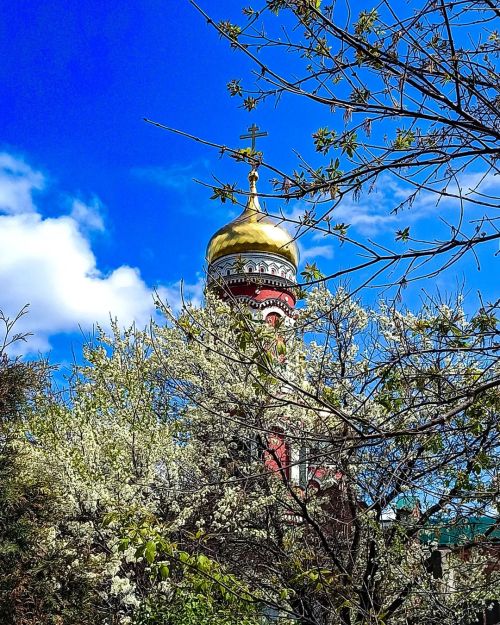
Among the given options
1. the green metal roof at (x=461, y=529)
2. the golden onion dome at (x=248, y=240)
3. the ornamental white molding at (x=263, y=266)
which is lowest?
the green metal roof at (x=461, y=529)

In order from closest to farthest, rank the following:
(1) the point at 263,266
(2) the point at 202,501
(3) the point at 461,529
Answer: (3) the point at 461,529 → (2) the point at 202,501 → (1) the point at 263,266

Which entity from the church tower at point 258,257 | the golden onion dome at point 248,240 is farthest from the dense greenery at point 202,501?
the golden onion dome at point 248,240

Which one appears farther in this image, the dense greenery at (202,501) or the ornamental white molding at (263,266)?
the ornamental white molding at (263,266)

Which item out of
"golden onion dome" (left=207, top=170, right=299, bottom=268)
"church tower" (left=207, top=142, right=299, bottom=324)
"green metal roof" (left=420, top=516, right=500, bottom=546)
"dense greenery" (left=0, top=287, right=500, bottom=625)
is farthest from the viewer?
"golden onion dome" (left=207, top=170, right=299, bottom=268)

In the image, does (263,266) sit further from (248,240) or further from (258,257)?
(248,240)

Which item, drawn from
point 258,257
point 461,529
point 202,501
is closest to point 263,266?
point 258,257

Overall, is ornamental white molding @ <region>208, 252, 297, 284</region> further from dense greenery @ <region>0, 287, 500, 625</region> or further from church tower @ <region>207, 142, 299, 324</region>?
dense greenery @ <region>0, 287, 500, 625</region>

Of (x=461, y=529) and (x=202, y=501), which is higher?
(x=202, y=501)

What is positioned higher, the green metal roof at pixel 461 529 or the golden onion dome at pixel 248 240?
the golden onion dome at pixel 248 240

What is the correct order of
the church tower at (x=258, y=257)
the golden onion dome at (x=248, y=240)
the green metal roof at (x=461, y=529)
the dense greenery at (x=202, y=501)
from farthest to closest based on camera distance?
the golden onion dome at (x=248, y=240)
the church tower at (x=258, y=257)
the dense greenery at (x=202, y=501)
the green metal roof at (x=461, y=529)

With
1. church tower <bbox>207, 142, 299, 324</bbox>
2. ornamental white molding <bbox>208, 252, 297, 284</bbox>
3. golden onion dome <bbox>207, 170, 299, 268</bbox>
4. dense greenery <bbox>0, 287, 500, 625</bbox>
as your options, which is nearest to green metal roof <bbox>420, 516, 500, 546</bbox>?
dense greenery <bbox>0, 287, 500, 625</bbox>

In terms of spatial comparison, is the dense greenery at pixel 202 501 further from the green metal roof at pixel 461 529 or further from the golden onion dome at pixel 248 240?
the golden onion dome at pixel 248 240

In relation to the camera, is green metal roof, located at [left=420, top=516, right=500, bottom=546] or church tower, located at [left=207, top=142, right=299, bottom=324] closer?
green metal roof, located at [left=420, top=516, right=500, bottom=546]

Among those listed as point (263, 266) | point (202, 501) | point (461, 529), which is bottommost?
point (461, 529)
